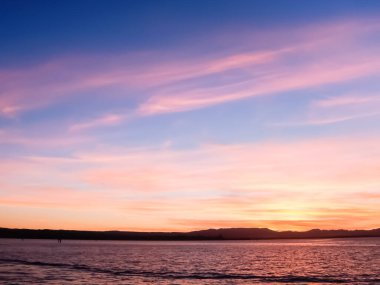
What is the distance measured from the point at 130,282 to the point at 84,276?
913cm

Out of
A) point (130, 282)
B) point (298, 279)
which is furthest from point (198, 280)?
point (298, 279)

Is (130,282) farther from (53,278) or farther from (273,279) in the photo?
(273,279)

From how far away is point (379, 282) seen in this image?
62250 millimetres

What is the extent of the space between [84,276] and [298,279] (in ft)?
98.8

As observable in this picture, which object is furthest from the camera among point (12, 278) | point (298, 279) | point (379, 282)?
point (298, 279)

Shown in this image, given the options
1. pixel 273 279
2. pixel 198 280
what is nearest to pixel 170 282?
pixel 198 280

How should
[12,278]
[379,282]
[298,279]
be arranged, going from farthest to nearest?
[298,279] → [379,282] → [12,278]

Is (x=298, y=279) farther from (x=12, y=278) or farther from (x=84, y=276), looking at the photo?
(x=12, y=278)

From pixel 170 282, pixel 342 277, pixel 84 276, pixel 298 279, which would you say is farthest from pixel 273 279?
pixel 84 276

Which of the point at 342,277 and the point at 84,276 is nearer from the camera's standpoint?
the point at 84,276

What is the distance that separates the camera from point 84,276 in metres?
64.8

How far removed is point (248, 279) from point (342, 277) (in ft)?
48.5

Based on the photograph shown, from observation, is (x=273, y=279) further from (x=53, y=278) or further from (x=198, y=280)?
(x=53, y=278)

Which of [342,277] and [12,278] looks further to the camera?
[342,277]
